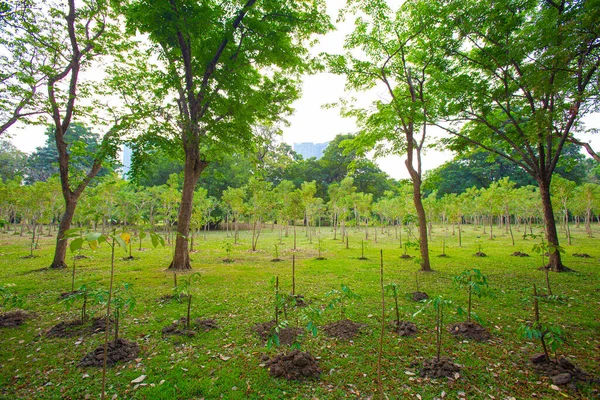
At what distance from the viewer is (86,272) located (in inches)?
384

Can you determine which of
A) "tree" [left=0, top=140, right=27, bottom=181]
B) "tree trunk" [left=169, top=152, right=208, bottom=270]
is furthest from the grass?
"tree" [left=0, top=140, right=27, bottom=181]

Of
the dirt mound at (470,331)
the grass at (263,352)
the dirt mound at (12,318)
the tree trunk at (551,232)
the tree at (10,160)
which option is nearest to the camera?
the grass at (263,352)

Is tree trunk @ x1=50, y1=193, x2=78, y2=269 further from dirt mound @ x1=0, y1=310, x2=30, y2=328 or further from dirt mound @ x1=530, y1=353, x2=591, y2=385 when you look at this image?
dirt mound @ x1=530, y1=353, x2=591, y2=385

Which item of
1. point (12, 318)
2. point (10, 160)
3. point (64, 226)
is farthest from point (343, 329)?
point (10, 160)

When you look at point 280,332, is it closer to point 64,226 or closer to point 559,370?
point 559,370

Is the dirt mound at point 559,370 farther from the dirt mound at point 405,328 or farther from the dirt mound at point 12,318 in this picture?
the dirt mound at point 12,318

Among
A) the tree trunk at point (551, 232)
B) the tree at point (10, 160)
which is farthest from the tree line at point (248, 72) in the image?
the tree at point (10, 160)

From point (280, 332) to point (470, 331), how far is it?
3430 millimetres

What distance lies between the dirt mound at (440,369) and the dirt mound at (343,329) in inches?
51.1

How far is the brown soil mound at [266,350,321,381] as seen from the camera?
11.0 ft

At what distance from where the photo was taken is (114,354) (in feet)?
12.3

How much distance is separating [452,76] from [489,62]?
124cm

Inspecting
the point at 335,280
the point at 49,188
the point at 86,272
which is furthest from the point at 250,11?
the point at 49,188

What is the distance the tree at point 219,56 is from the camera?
28.2ft
